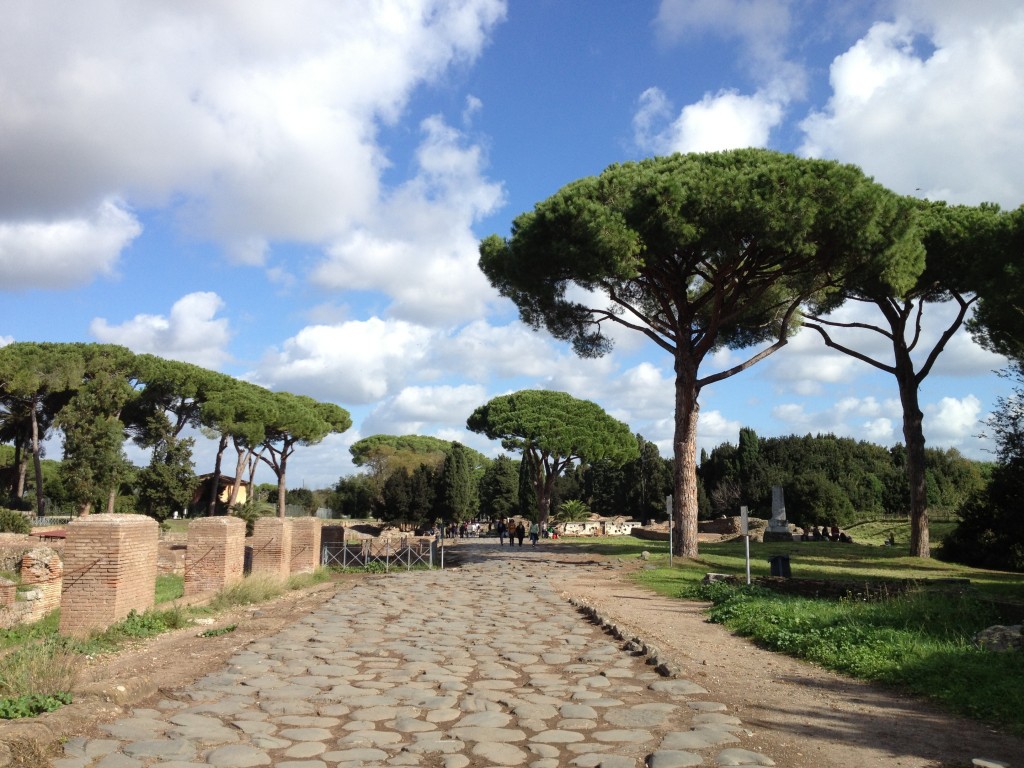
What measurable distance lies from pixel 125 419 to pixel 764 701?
38682mm

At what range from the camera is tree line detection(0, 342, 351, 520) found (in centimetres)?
3048

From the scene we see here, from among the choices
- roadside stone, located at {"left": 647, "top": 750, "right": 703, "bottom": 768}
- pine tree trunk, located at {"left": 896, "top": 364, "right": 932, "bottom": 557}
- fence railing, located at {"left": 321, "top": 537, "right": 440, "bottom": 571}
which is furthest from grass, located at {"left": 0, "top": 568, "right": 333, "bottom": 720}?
pine tree trunk, located at {"left": 896, "top": 364, "right": 932, "bottom": 557}

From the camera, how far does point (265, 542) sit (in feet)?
44.7

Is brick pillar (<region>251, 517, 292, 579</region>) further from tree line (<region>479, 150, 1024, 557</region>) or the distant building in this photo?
the distant building

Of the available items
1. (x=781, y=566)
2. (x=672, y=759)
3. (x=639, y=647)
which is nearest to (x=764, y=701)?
(x=672, y=759)

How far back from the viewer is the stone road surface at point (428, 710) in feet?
13.2

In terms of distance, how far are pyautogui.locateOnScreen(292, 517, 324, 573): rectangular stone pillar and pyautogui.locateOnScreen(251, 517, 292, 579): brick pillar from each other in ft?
4.71

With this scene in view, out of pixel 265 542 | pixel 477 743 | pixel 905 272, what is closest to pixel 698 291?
pixel 905 272

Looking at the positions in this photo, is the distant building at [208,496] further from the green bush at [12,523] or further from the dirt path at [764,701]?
the dirt path at [764,701]

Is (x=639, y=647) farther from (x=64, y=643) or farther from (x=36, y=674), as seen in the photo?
(x=64, y=643)

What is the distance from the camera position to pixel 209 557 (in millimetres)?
11117

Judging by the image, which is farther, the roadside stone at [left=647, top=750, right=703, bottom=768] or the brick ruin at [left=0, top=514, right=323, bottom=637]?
the brick ruin at [left=0, top=514, right=323, bottom=637]

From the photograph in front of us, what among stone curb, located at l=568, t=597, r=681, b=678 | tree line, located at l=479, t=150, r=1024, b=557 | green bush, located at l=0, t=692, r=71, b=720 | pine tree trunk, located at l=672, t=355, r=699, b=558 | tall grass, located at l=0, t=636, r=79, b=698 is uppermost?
tree line, located at l=479, t=150, r=1024, b=557

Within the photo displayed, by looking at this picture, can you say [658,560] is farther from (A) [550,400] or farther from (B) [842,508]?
(A) [550,400]
